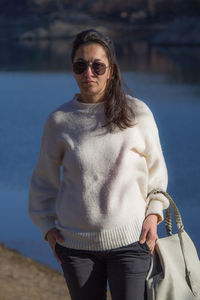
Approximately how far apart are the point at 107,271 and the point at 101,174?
18 centimetres

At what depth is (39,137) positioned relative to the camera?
6805mm

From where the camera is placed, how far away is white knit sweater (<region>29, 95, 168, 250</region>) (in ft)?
3.66

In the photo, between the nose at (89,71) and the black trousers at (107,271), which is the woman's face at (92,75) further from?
the black trousers at (107,271)

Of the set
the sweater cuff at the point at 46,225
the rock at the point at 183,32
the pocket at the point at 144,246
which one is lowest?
the rock at the point at 183,32

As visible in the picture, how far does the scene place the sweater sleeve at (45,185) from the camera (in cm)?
118

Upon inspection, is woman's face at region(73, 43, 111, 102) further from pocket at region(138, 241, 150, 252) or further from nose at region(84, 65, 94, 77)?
pocket at region(138, 241, 150, 252)

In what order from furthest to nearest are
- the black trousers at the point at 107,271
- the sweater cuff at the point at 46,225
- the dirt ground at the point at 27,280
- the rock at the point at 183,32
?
the rock at the point at 183,32 < the dirt ground at the point at 27,280 < the sweater cuff at the point at 46,225 < the black trousers at the point at 107,271

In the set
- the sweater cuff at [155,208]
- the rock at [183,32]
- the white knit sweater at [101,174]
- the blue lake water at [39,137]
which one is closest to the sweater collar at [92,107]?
the white knit sweater at [101,174]

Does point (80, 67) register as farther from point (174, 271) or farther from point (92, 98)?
point (174, 271)

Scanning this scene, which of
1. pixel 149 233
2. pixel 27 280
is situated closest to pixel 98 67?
pixel 149 233

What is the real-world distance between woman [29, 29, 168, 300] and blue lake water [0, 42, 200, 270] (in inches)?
81.7

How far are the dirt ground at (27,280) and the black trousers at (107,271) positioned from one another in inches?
51.0

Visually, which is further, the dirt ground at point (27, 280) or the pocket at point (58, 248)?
the dirt ground at point (27, 280)

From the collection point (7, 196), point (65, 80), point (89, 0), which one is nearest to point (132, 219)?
point (7, 196)
